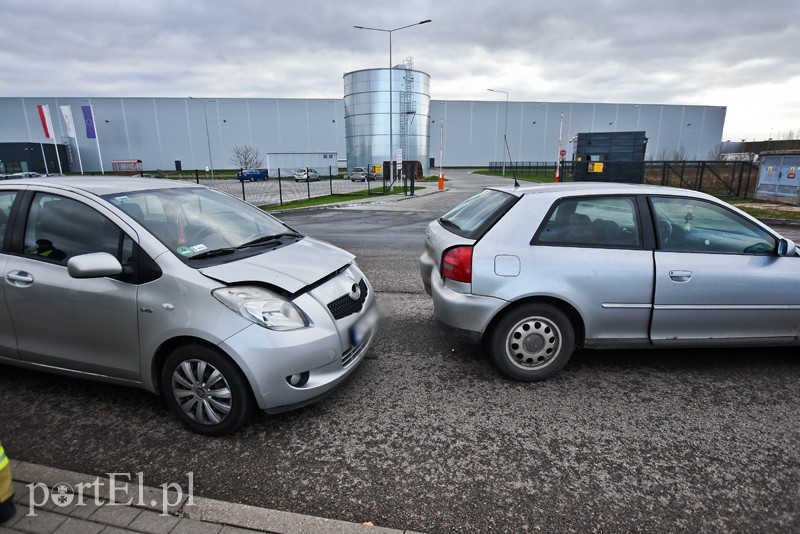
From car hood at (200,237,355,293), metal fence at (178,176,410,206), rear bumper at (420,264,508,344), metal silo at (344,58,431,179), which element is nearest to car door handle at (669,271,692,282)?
rear bumper at (420,264,508,344)

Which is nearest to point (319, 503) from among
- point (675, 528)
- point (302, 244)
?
point (675, 528)

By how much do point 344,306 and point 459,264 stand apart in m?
1.01

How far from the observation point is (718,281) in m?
3.55

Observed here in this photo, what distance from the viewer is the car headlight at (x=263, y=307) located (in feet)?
9.16

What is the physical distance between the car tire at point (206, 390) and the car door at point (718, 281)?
315cm

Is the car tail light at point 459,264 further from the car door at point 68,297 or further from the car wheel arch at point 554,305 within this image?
the car door at point 68,297

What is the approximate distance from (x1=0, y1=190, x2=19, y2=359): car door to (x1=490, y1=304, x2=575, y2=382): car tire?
3.56 meters

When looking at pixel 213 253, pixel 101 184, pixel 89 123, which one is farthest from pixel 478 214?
pixel 89 123

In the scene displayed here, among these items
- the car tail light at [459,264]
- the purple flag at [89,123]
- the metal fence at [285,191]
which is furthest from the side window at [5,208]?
the purple flag at [89,123]

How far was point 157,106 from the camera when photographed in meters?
66.5

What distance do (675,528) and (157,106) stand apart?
78.2 meters

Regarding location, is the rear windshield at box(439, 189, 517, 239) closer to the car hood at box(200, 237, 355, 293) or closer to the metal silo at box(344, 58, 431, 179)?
the car hood at box(200, 237, 355, 293)

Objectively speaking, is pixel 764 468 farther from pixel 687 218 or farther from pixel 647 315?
pixel 687 218

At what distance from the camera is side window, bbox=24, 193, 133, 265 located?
303 centimetres
